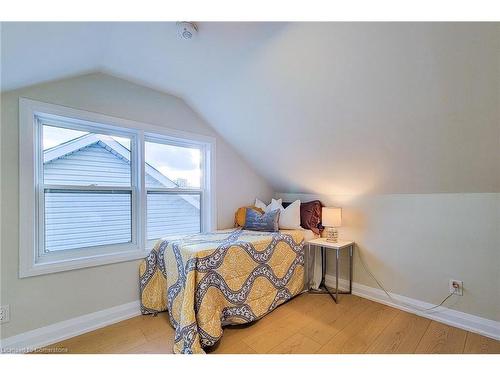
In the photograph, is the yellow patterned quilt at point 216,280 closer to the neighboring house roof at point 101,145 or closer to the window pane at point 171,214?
the window pane at point 171,214

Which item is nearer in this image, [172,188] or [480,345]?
[480,345]

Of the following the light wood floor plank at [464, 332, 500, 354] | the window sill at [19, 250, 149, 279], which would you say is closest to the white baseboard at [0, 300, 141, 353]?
the window sill at [19, 250, 149, 279]

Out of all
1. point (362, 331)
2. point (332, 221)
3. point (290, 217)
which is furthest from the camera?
point (290, 217)

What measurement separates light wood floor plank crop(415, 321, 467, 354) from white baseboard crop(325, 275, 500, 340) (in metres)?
0.08

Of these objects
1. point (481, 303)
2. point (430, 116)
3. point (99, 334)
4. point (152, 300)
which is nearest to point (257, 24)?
point (430, 116)

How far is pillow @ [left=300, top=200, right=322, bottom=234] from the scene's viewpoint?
2779 mm

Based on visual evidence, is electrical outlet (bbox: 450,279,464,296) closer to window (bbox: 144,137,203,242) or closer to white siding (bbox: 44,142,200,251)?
window (bbox: 144,137,203,242)

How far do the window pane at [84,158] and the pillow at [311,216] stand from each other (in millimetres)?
2073

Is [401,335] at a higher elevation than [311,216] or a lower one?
lower

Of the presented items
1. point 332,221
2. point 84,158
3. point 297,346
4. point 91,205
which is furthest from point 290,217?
point 84,158

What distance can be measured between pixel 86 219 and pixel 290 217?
84.2 inches

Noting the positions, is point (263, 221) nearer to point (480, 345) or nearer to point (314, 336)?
point (314, 336)

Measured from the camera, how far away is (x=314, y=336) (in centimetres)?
176
